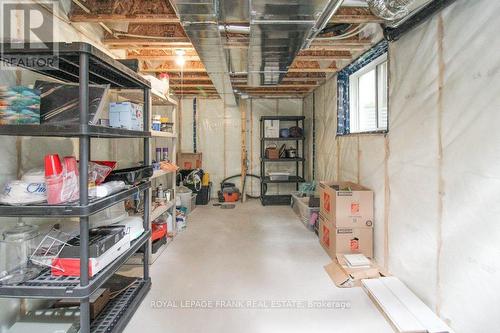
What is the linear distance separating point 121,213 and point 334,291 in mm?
1925

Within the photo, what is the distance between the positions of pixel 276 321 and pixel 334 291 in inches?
25.0

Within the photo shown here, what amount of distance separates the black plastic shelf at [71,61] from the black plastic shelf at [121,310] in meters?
1.58

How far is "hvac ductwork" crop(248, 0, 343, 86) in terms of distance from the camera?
1.68 metres

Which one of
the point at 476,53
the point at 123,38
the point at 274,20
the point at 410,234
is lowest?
the point at 410,234

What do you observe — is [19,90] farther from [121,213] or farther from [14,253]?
[121,213]

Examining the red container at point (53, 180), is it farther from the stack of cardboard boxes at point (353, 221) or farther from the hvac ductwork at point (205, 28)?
the stack of cardboard boxes at point (353, 221)

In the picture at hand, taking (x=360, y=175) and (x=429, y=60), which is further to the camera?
(x=360, y=175)

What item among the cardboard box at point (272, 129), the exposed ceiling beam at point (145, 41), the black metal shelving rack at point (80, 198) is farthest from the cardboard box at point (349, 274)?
the cardboard box at point (272, 129)

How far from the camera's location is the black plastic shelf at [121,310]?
172 centimetres

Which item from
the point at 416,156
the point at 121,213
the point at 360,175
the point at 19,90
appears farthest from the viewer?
the point at 360,175

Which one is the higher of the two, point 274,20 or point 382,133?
point 274,20

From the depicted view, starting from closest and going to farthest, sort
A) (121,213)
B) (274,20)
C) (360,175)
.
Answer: (274,20)
(121,213)
(360,175)

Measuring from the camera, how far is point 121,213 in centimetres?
246

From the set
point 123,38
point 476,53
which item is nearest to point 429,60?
point 476,53
